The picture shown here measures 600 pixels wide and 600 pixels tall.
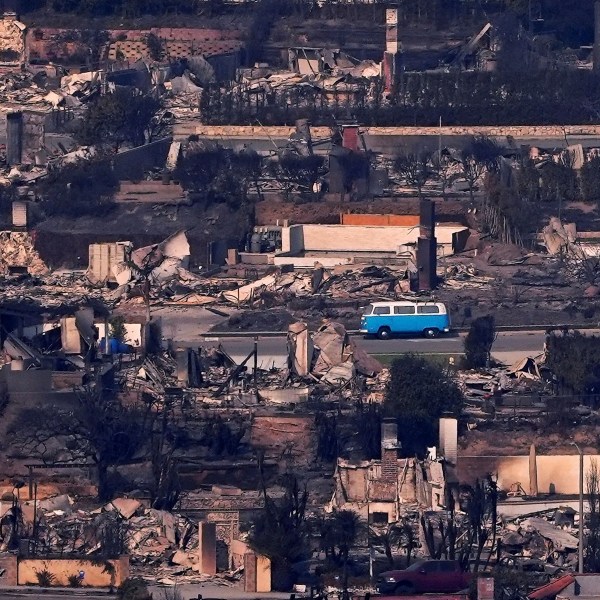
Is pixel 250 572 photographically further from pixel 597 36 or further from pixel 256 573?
pixel 597 36

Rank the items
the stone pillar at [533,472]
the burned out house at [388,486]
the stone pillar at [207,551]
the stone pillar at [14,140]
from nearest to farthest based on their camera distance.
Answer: the stone pillar at [207,551], the burned out house at [388,486], the stone pillar at [533,472], the stone pillar at [14,140]

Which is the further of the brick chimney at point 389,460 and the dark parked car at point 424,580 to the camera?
the brick chimney at point 389,460

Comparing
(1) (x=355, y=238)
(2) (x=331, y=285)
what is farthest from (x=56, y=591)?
(1) (x=355, y=238)

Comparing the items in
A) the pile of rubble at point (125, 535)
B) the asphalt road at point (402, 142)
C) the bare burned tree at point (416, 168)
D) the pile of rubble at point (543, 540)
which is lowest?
the pile of rubble at point (543, 540)

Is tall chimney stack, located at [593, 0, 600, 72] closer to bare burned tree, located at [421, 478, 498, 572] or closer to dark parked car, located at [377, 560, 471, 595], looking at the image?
bare burned tree, located at [421, 478, 498, 572]

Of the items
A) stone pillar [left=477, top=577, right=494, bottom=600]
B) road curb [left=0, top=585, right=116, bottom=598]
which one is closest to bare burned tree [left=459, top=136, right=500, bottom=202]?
road curb [left=0, top=585, right=116, bottom=598]

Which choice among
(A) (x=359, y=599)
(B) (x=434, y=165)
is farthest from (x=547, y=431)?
(B) (x=434, y=165)

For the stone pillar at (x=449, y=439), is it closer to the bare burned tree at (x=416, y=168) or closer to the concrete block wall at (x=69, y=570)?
the concrete block wall at (x=69, y=570)

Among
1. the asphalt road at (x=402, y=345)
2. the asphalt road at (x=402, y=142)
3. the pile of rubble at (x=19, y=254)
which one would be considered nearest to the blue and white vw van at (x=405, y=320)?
the asphalt road at (x=402, y=345)
